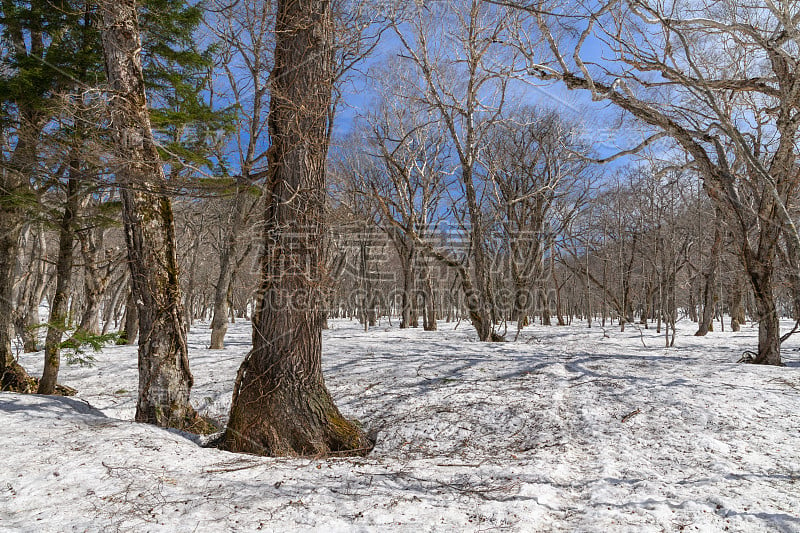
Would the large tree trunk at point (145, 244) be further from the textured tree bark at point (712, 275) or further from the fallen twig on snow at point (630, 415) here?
the textured tree bark at point (712, 275)

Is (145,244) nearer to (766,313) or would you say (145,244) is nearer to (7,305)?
(7,305)

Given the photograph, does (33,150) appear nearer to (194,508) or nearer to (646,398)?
(194,508)

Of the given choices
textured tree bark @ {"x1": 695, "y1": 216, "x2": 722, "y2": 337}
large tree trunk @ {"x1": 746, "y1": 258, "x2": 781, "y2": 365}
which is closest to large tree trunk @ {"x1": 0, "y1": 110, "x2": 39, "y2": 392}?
large tree trunk @ {"x1": 746, "y1": 258, "x2": 781, "y2": 365}

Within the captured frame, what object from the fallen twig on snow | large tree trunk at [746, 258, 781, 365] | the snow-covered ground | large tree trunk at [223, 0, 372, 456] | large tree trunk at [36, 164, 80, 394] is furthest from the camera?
large tree trunk at [746, 258, 781, 365]

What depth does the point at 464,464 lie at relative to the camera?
353 centimetres

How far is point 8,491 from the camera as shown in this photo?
277 centimetres

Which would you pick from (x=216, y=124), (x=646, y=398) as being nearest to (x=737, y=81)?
(x=646, y=398)

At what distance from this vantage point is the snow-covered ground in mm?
2543

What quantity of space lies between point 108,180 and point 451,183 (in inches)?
679

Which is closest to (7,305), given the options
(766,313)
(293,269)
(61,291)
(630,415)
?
(61,291)

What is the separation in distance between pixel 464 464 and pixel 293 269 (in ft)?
7.92

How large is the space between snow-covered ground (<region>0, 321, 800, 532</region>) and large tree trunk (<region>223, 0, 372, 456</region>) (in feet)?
1.70

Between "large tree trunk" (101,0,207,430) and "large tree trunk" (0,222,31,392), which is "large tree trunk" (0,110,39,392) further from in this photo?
"large tree trunk" (101,0,207,430)

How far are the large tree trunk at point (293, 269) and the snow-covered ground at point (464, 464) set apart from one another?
52cm
